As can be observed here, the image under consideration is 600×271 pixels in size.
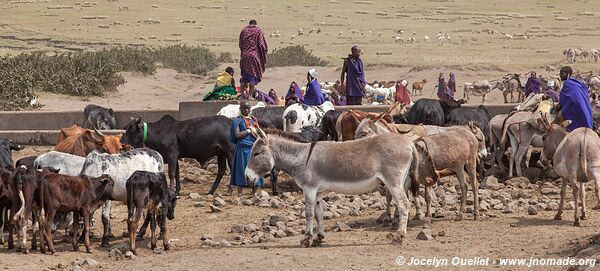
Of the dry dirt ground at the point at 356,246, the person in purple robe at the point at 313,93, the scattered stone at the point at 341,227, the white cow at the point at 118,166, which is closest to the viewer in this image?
the dry dirt ground at the point at 356,246

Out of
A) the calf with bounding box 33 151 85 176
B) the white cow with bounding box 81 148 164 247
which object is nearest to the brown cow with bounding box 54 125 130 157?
the calf with bounding box 33 151 85 176

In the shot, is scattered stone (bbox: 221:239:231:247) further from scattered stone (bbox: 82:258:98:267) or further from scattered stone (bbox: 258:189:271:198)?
scattered stone (bbox: 258:189:271:198)

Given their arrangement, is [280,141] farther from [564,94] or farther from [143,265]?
[564,94]

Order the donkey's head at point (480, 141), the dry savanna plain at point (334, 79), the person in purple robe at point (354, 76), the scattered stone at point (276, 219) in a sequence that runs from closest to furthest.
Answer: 1. the dry savanna plain at point (334, 79)
2. the scattered stone at point (276, 219)
3. the donkey's head at point (480, 141)
4. the person in purple robe at point (354, 76)

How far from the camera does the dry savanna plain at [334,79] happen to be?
526 inches

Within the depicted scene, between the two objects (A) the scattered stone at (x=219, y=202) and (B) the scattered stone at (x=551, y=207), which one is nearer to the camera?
(B) the scattered stone at (x=551, y=207)

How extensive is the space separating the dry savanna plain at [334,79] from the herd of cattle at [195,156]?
1.46 ft

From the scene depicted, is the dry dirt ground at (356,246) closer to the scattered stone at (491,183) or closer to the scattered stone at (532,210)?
the scattered stone at (532,210)

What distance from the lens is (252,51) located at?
2423 cm

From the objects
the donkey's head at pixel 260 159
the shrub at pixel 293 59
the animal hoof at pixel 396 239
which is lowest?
the shrub at pixel 293 59

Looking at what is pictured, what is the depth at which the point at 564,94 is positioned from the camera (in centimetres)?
1708

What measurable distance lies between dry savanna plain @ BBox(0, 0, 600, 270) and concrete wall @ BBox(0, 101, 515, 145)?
0.43 metres

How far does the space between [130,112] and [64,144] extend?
6993 millimetres

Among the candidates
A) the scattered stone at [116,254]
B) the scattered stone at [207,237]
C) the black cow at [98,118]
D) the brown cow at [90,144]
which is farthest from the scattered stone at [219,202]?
the black cow at [98,118]
